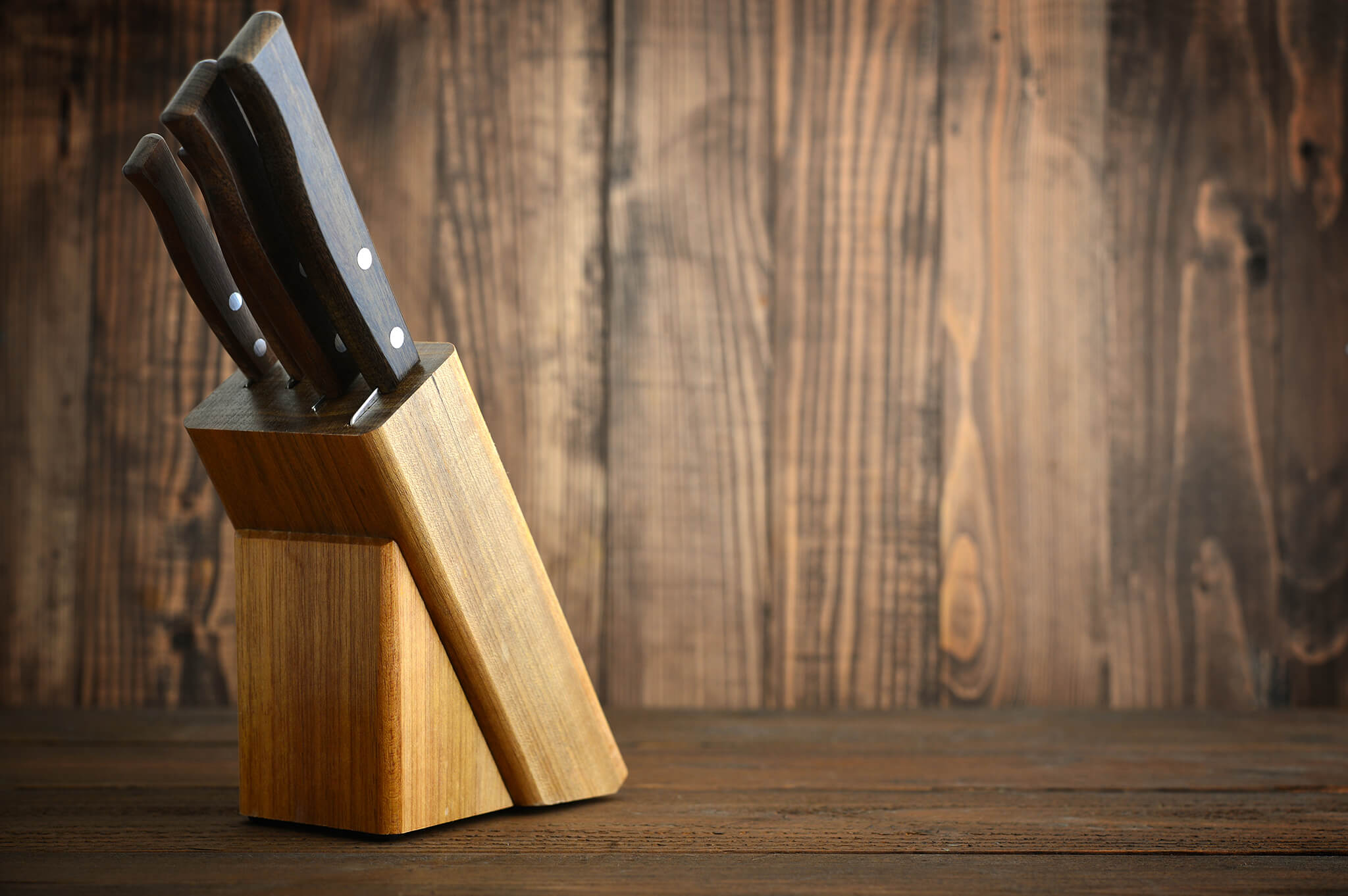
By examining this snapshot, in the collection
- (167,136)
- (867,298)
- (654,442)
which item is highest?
(167,136)

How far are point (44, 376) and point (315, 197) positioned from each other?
24.4 inches

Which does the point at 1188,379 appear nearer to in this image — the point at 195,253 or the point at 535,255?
the point at 535,255

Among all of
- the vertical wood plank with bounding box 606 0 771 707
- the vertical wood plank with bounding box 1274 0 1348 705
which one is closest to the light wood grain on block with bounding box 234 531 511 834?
the vertical wood plank with bounding box 606 0 771 707

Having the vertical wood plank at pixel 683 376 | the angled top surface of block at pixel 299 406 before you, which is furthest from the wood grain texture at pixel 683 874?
the vertical wood plank at pixel 683 376

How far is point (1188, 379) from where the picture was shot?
99 centimetres

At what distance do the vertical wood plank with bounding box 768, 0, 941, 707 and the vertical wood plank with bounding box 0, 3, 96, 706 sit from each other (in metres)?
0.62

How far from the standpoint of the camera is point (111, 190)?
0.97 metres

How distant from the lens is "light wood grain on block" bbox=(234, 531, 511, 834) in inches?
21.7

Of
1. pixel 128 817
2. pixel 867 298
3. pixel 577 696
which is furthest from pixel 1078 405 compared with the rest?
pixel 128 817

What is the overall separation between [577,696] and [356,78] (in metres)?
0.62

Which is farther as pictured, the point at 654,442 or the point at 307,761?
the point at 654,442

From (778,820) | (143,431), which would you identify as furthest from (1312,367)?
(143,431)

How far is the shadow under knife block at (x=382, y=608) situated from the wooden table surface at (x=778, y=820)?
3 cm

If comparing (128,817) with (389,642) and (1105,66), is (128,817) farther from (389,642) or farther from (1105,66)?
(1105,66)
